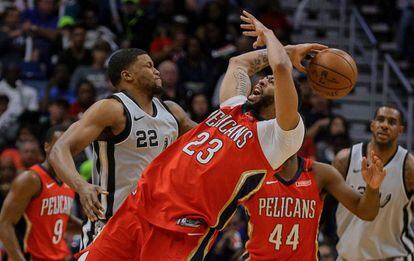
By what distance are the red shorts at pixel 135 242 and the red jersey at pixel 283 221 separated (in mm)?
1349

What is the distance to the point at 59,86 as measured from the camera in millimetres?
13391

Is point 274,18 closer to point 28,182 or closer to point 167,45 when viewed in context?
point 167,45

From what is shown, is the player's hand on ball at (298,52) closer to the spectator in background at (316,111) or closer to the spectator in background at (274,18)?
the spectator in background at (316,111)

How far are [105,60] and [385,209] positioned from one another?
638 centimetres

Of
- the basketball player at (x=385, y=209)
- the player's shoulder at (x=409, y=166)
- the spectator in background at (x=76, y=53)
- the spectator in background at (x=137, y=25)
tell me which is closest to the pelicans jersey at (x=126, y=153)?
the basketball player at (x=385, y=209)

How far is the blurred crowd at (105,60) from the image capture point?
1177cm

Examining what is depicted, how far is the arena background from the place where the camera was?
12.2m

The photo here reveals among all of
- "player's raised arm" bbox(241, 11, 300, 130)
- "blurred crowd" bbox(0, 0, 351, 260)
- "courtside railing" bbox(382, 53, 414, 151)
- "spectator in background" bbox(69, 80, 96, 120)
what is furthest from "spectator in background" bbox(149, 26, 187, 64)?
"player's raised arm" bbox(241, 11, 300, 130)

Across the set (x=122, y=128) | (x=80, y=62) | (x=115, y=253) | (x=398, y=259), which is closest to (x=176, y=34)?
(x=80, y=62)

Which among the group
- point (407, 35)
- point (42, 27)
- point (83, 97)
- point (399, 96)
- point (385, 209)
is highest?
point (385, 209)

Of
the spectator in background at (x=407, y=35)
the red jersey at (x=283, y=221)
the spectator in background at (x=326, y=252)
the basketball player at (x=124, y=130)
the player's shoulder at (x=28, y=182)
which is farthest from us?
the spectator in background at (x=407, y=35)

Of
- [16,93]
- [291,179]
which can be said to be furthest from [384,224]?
[16,93]

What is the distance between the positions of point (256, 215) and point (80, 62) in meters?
7.35

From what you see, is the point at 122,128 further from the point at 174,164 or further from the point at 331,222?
the point at 331,222
